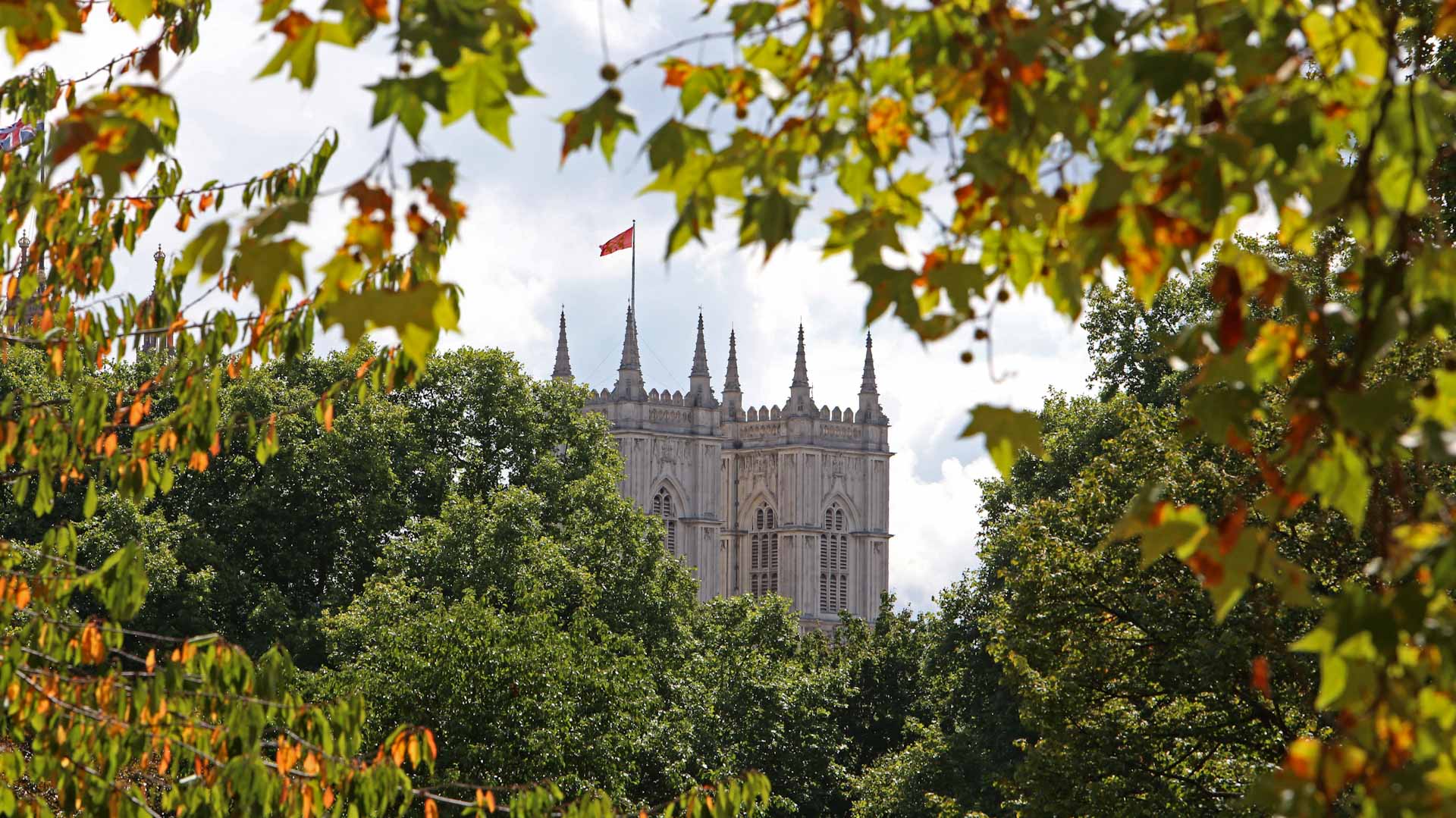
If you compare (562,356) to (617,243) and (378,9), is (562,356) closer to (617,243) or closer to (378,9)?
(617,243)

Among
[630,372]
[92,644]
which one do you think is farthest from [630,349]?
[92,644]

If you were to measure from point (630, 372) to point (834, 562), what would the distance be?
13154 millimetres

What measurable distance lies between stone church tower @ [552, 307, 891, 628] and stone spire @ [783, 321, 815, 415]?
5 cm

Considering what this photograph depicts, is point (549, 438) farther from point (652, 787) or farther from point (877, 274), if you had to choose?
point (877, 274)

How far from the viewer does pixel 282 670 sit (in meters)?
6.46

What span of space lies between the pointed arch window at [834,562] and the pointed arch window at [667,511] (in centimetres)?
784

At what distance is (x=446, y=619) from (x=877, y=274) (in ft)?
67.1

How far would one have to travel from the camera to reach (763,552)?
80.8 meters

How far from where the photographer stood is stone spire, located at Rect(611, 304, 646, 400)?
77356 mm

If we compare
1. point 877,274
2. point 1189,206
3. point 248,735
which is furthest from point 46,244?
point 1189,206

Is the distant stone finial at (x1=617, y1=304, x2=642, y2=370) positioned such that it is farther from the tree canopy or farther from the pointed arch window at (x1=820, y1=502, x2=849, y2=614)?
the tree canopy

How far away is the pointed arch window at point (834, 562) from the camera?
261 ft

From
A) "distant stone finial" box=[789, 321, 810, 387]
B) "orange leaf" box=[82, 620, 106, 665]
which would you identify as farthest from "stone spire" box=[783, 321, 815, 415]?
"orange leaf" box=[82, 620, 106, 665]

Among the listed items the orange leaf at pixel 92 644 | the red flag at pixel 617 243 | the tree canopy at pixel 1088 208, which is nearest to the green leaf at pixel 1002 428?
the tree canopy at pixel 1088 208
